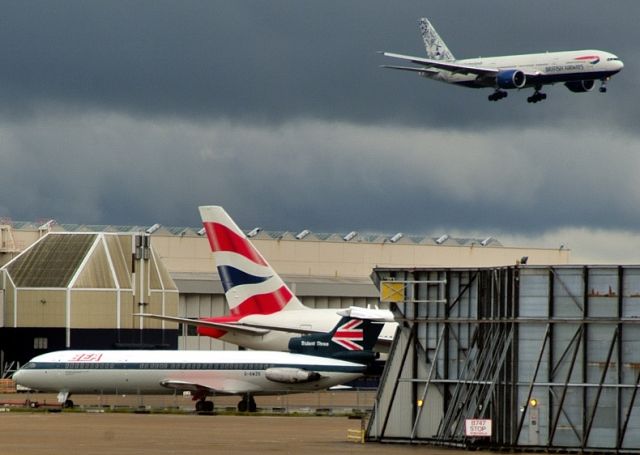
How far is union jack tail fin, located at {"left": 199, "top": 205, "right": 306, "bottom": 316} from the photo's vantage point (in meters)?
104

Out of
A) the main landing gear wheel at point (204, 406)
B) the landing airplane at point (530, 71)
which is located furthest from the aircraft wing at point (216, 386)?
the landing airplane at point (530, 71)

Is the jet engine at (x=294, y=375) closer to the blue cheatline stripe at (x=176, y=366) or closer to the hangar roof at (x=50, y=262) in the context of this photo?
the blue cheatline stripe at (x=176, y=366)

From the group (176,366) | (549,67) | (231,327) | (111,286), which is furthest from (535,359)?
(111,286)

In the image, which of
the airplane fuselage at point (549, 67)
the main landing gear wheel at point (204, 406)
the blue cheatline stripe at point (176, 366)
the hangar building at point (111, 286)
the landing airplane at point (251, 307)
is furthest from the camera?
the hangar building at point (111, 286)

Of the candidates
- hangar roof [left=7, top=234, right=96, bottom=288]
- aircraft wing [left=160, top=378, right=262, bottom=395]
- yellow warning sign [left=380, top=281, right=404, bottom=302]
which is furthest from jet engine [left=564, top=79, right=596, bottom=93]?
hangar roof [left=7, top=234, right=96, bottom=288]

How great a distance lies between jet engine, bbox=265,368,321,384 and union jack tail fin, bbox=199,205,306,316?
35.4 ft

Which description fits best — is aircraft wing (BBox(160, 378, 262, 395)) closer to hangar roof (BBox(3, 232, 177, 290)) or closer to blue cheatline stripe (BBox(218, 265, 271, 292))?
blue cheatline stripe (BBox(218, 265, 271, 292))

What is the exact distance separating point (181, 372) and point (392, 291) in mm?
35804

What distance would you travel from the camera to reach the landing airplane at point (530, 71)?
4075 inches

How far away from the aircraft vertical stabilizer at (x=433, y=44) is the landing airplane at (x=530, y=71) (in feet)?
48.0

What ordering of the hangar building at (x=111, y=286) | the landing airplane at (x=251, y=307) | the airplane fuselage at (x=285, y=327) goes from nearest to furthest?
the airplane fuselage at (x=285, y=327)
the landing airplane at (x=251, y=307)
the hangar building at (x=111, y=286)

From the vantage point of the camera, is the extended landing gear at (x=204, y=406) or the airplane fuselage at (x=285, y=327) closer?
the extended landing gear at (x=204, y=406)

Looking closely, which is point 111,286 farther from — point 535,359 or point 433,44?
point 535,359

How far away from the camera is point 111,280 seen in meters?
135
